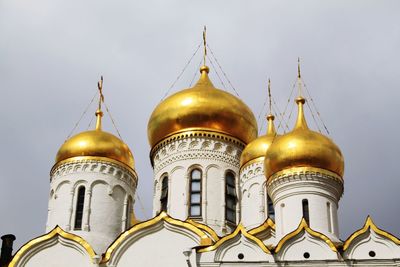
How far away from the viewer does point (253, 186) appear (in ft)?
69.1

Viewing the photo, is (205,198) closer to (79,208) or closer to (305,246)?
(79,208)

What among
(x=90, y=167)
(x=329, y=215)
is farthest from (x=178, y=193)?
(x=329, y=215)

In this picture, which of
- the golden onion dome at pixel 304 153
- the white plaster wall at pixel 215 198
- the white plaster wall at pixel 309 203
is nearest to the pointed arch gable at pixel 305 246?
the white plaster wall at pixel 309 203

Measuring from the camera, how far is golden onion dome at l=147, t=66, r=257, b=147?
20906mm

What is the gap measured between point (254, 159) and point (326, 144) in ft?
10.2

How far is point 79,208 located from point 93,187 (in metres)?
0.57

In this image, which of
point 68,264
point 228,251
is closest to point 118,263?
point 68,264

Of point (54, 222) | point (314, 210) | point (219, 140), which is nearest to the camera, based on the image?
point (314, 210)

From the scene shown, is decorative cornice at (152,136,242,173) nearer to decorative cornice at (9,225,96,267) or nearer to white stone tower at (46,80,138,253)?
white stone tower at (46,80,138,253)

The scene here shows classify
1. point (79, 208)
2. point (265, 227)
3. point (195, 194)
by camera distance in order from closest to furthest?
point (265, 227), point (79, 208), point (195, 194)

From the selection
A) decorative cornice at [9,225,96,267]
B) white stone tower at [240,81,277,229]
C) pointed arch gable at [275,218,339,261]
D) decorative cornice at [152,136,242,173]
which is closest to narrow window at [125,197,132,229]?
decorative cornice at [152,136,242,173]

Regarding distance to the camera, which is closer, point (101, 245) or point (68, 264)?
point (68, 264)

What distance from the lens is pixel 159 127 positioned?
21.2 meters

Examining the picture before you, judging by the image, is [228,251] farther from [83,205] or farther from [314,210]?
[83,205]
